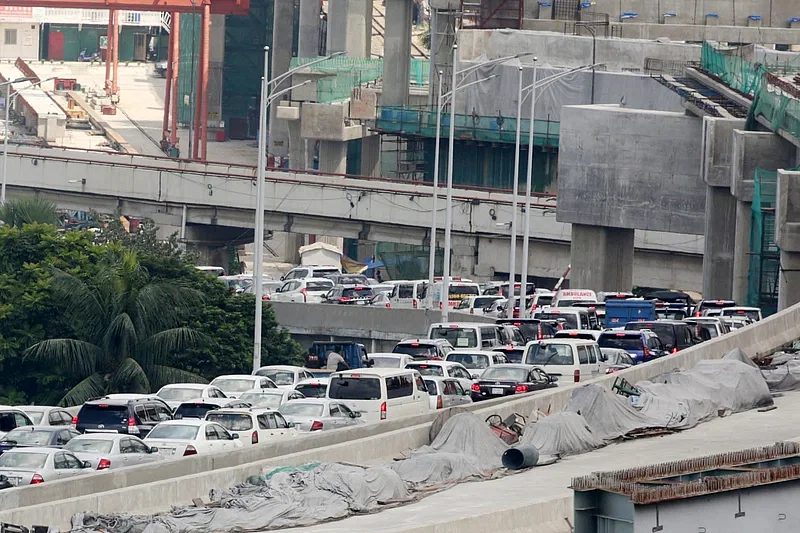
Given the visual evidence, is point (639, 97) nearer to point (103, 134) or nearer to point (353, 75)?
point (353, 75)

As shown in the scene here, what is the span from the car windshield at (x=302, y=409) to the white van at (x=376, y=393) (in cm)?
72

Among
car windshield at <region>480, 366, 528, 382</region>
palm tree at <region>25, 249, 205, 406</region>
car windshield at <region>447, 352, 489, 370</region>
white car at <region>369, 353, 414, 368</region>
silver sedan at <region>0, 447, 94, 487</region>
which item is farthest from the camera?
palm tree at <region>25, 249, 205, 406</region>

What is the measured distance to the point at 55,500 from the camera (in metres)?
23.6

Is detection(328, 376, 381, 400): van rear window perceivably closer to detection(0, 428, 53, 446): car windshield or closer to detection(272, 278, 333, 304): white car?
detection(0, 428, 53, 446): car windshield

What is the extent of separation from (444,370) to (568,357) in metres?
2.66

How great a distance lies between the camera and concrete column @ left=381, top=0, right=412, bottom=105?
10731 centimetres

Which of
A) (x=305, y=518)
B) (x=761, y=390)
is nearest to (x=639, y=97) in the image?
(x=761, y=390)

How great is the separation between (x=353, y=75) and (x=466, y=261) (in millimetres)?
33305

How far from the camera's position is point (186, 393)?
122 feet

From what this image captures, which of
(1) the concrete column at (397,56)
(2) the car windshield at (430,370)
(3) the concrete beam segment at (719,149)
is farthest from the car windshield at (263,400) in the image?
(1) the concrete column at (397,56)

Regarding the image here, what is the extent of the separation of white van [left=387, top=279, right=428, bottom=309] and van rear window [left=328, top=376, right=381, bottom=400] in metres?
29.6

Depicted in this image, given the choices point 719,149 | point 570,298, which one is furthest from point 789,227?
point 719,149

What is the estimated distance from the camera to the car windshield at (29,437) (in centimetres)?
3003

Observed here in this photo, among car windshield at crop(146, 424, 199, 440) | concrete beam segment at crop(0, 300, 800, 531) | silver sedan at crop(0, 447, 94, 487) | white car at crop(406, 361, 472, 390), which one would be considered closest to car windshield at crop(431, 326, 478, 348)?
white car at crop(406, 361, 472, 390)
